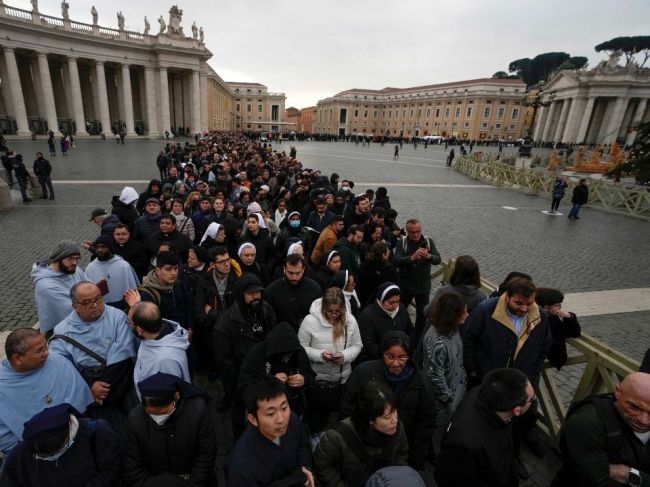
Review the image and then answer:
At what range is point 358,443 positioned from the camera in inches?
79.1

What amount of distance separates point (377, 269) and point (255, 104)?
400ft

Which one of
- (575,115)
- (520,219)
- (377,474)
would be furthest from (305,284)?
(575,115)

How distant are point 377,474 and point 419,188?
61.8 ft

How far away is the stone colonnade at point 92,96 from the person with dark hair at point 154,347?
4612cm

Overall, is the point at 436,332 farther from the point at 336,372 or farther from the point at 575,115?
the point at 575,115

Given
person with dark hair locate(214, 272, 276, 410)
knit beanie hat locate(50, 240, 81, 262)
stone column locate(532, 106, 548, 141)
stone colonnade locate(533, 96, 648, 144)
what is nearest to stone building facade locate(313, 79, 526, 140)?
stone column locate(532, 106, 548, 141)

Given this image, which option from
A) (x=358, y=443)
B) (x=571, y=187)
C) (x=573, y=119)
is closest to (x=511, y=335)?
(x=358, y=443)

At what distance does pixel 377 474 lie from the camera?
5.32 feet

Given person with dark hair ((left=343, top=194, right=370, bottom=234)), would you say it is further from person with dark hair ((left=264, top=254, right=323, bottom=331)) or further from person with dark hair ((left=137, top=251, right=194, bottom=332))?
person with dark hair ((left=137, top=251, right=194, bottom=332))

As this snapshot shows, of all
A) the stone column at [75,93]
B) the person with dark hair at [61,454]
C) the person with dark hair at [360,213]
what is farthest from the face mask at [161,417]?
the stone column at [75,93]

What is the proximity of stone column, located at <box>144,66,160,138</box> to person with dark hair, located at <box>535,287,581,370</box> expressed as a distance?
51.0m

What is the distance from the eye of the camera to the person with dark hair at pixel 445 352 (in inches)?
113

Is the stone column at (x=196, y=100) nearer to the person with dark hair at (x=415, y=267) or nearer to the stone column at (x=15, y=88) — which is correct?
the stone column at (x=15, y=88)

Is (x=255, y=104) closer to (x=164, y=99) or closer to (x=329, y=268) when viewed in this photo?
(x=164, y=99)
